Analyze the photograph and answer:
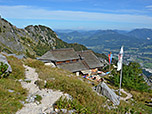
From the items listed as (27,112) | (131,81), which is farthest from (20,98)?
(131,81)

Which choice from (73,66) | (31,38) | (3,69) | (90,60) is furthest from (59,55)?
(31,38)

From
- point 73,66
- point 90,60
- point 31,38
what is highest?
point 31,38

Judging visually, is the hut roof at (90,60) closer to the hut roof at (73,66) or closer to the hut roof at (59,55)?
the hut roof at (73,66)

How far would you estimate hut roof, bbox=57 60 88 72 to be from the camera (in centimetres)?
2953

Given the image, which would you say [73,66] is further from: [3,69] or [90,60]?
[3,69]

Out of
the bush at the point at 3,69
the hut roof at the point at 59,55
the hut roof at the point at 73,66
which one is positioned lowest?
the hut roof at the point at 73,66

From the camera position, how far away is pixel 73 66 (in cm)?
3081

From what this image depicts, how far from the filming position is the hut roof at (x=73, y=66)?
96.9 ft

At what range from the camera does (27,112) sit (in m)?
7.57

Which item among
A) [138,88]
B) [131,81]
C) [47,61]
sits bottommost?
[138,88]

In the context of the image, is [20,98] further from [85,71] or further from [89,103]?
[85,71]

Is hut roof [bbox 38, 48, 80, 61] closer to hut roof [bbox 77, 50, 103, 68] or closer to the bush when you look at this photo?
hut roof [bbox 77, 50, 103, 68]

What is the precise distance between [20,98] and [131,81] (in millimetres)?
20049

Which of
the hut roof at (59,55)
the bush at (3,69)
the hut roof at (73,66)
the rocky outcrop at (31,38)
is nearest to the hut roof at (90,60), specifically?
the hut roof at (73,66)
